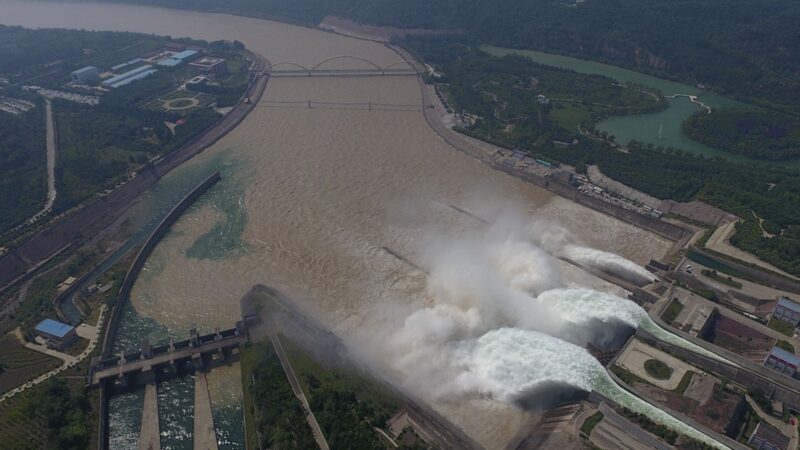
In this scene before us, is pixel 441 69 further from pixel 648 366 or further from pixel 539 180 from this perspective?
pixel 648 366

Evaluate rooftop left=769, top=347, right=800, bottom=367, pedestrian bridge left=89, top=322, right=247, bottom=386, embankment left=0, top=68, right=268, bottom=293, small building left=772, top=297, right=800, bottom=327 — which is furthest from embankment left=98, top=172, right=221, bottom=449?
small building left=772, top=297, right=800, bottom=327

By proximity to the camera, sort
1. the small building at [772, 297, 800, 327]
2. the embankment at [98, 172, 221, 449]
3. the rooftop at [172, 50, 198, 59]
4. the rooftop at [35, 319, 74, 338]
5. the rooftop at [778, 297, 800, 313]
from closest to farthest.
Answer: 1. the embankment at [98, 172, 221, 449]
2. the small building at [772, 297, 800, 327]
3. the rooftop at [778, 297, 800, 313]
4. the rooftop at [35, 319, 74, 338]
5. the rooftop at [172, 50, 198, 59]

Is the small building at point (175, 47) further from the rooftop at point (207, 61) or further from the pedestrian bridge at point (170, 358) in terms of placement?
the pedestrian bridge at point (170, 358)

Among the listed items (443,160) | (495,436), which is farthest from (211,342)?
(443,160)

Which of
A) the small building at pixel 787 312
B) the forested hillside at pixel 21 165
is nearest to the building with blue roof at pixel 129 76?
the forested hillside at pixel 21 165

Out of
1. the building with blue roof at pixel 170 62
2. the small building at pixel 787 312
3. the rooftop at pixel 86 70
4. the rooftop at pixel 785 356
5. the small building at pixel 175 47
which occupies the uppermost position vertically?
the small building at pixel 175 47

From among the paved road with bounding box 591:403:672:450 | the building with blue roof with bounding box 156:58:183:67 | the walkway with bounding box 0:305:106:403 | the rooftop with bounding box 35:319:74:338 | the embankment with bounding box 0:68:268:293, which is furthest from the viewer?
the building with blue roof with bounding box 156:58:183:67

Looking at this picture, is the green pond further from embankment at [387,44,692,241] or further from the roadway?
the roadway

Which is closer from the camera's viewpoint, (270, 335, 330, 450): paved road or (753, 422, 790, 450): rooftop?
(753, 422, 790, 450): rooftop
